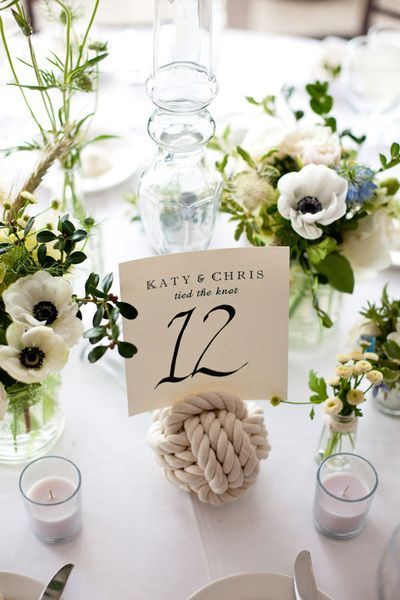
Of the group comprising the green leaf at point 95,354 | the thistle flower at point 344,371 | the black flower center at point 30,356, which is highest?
the black flower center at point 30,356

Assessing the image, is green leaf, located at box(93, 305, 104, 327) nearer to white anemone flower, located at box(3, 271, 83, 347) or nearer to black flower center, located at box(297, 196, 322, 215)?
white anemone flower, located at box(3, 271, 83, 347)

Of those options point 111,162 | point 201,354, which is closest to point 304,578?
point 201,354

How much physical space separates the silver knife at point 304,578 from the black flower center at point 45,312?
43 cm

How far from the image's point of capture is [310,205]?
1.03m

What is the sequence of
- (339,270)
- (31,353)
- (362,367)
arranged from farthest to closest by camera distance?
(339,270) → (362,367) → (31,353)

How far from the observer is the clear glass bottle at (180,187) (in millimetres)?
1077

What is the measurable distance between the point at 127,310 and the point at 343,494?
389 millimetres

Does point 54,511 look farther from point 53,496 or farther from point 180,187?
point 180,187

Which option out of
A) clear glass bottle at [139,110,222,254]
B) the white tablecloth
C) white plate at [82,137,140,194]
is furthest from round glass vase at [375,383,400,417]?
white plate at [82,137,140,194]

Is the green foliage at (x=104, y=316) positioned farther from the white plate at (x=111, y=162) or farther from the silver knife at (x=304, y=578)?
the white plate at (x=111, y=162)

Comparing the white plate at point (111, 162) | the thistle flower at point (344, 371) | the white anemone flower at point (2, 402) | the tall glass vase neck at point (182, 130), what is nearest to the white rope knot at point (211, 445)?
the thistle flower at point (344, 371)

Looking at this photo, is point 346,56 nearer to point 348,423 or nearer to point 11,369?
point 348,423

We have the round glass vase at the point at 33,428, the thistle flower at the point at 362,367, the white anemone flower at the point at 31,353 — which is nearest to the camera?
the white anemone flower at the point at 31,353

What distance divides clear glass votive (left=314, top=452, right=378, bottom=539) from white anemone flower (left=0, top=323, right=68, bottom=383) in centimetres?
38
